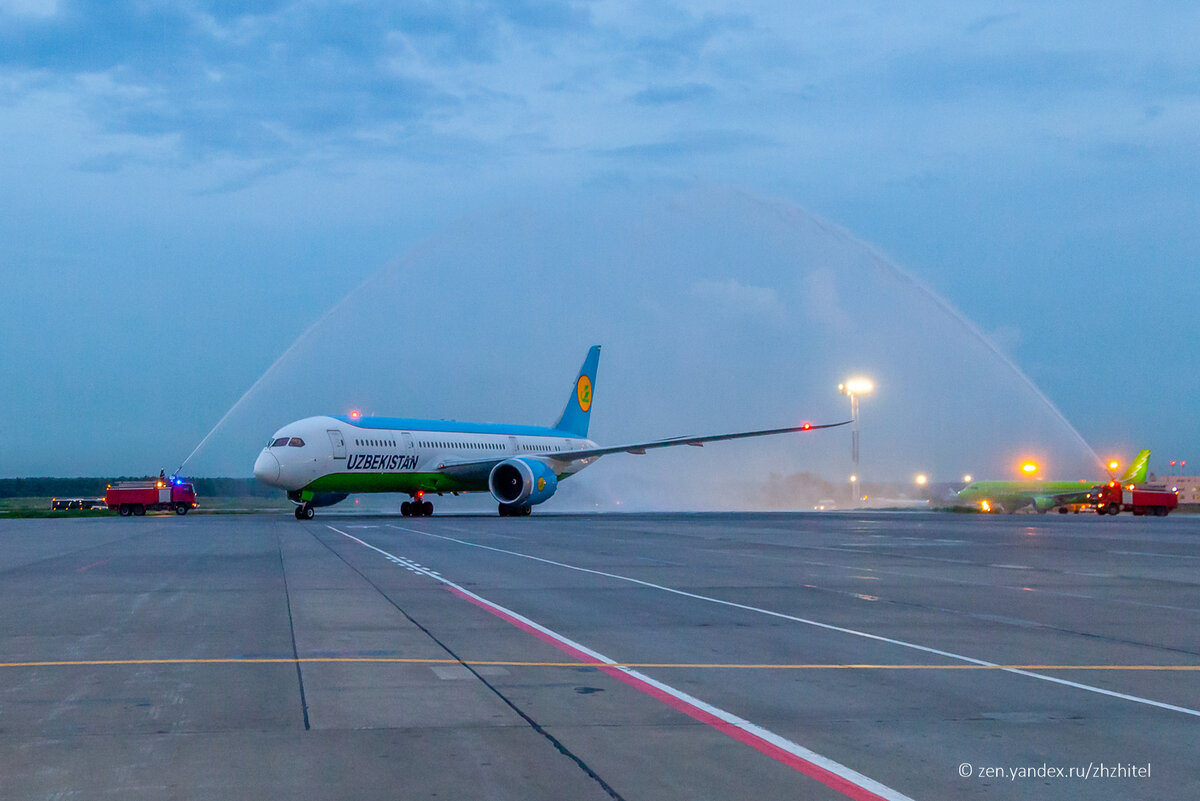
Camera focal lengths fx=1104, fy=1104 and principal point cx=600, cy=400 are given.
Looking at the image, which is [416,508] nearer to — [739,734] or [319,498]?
[319,498]

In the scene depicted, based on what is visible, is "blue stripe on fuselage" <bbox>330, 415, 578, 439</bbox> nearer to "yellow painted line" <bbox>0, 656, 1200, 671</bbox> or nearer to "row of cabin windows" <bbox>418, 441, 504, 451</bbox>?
"row of cabin windows" <bbox>418, 441, 504, 451</bbox>

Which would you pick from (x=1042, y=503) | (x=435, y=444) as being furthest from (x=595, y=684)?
(x=1042, y=503)

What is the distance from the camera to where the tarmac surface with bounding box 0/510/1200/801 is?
6895mm

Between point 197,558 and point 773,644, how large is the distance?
1783 centimetres

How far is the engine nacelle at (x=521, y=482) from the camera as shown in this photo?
55719mm

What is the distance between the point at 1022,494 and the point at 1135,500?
824cm

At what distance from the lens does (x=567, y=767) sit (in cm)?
705

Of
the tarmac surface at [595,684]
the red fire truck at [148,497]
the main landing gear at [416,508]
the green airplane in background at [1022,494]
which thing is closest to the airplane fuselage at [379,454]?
the main landing gear at [416,508]

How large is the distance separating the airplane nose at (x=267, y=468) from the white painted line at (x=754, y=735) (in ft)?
129

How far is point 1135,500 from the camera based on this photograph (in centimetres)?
7431

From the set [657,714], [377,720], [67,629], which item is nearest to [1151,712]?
[657,714]

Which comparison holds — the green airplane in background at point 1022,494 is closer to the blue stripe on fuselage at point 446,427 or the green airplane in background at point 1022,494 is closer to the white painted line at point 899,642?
the blue stripe on fuselage at point 446,427

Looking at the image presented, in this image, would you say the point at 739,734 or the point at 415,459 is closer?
the point at 739,734

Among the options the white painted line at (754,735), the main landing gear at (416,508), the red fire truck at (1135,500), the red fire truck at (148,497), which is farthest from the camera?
the red fire truck at (1135,500)
